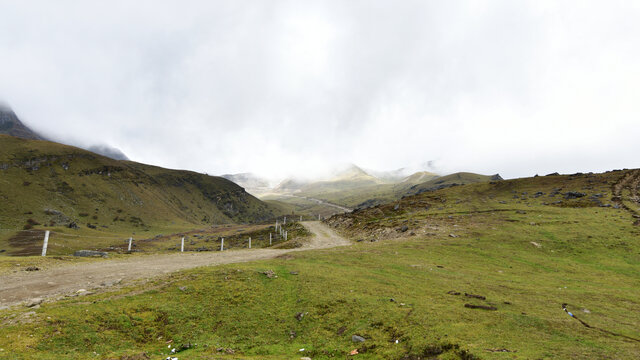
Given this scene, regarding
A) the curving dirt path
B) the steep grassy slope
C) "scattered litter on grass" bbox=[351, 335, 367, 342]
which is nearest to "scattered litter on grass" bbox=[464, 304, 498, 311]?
"scattered litter on grass" bbox=[351, 335, 367, 342]

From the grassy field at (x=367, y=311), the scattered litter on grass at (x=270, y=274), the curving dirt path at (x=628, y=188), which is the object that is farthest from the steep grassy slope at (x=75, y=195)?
the curving dirt path at (x=628, y=188)

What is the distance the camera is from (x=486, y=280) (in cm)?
2272

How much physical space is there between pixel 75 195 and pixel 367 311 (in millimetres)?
150460

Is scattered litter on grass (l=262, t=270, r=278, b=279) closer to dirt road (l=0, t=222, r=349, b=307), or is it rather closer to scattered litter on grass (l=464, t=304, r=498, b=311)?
dirt road (l=0, t=222, r=349, b=307)

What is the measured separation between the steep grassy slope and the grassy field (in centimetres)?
8747

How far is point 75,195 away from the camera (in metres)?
119

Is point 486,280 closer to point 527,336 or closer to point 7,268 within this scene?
point 527,336

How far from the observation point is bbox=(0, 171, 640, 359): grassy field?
11016 millimetres

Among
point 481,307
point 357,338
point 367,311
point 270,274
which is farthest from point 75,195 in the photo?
point 481,307

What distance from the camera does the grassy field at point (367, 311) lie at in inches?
434

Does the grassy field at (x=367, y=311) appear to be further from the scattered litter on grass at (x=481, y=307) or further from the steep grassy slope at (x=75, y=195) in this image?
the steep grassy slope at (x=75, y=195)

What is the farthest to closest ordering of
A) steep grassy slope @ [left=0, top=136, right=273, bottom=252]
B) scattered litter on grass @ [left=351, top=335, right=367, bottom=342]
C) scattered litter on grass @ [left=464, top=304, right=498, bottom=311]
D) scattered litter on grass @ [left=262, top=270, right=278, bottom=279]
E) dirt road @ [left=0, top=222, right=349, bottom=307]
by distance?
1. steep grassy slope @ [left=0, top=136, right=273, bottom=252]
2. scattered litter on grass @ [left=262, top=270, right=278, bottom=279]
3. dirt road @ [left=0, top=222, right=349, bottom=307]
4. scattered litter on grass @ [left=464, top=304, right=498, bottom=311]
5. scattered litter on grass @ [left=351, top=335, right=367, bottom=342]

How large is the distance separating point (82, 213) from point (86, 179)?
2858 centimetres

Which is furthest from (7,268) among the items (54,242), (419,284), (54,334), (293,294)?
(54,242)
